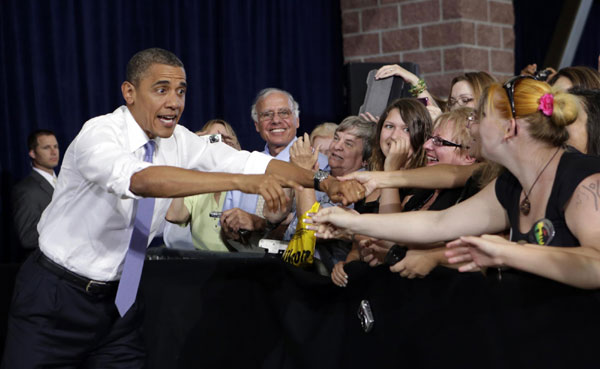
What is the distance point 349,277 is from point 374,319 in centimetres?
23

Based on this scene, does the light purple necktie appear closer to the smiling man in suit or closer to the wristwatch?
the wristwatch

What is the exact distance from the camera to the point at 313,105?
7.56 metres

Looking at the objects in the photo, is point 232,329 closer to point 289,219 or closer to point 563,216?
point 289,219

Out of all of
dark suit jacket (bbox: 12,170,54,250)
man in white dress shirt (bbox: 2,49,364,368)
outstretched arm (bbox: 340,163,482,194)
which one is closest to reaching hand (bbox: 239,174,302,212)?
man in white dress shirt (bbox: 2,49,364,368)

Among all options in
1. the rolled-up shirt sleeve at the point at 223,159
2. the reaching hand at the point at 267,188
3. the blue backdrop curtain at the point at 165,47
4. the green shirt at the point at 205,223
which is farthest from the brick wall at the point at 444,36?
the reaching hand at the point at 267,188

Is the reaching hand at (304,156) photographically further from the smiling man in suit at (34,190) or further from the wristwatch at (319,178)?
the smiling man in suit at (34,190)

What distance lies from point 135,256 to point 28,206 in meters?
3.93

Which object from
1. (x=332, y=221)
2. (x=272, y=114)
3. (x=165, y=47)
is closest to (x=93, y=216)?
(x=332, y=221)

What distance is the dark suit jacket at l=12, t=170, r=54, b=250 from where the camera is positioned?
20.8ft

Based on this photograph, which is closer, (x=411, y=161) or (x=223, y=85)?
(x=411, y=161)

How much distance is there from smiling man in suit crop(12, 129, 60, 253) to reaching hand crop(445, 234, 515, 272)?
5082 millimetres

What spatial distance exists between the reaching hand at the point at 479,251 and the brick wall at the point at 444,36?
419 cm

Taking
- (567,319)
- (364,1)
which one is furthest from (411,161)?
(364,1)

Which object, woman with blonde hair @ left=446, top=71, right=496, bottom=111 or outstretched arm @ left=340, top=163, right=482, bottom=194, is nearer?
outstretched arm @ left=340, top=163, right=482, bottom=194
